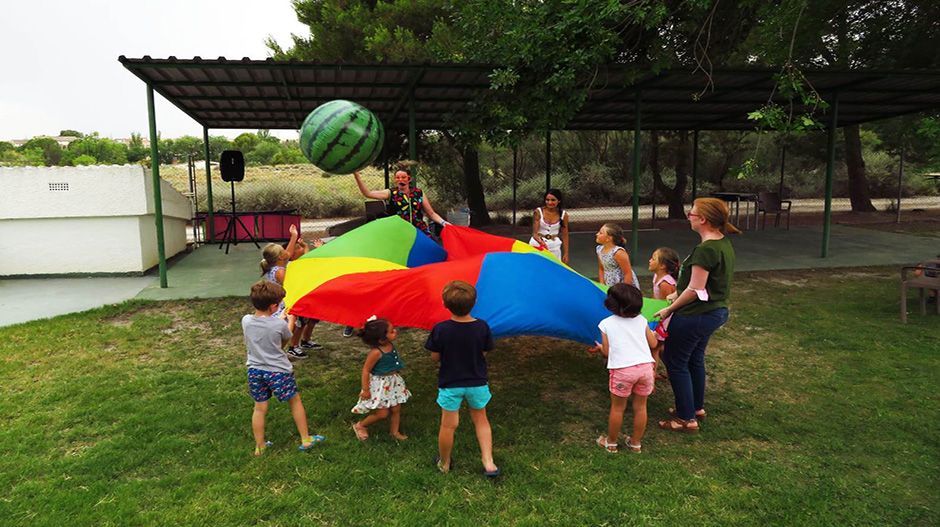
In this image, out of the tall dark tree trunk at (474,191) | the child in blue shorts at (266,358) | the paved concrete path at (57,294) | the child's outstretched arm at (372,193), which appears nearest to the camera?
the child in blue shorts at (266,358)

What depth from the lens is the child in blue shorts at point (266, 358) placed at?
3.40 metres

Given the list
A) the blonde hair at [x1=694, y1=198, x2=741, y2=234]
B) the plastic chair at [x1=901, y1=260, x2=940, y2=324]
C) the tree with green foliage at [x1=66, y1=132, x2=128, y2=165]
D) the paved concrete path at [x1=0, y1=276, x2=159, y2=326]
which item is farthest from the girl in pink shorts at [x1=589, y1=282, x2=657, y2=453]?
the tree with green foliage at [x1=66, y1=132, x2=128, y2=165]

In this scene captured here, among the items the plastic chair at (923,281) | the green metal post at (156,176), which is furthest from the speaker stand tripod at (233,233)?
the plastic chair at (923,281)

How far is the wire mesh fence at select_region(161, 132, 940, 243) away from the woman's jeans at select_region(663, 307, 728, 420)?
13444mm

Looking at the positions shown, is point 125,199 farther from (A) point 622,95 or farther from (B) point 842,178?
(B) point 842,178

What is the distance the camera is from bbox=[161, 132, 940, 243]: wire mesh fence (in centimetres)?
1967

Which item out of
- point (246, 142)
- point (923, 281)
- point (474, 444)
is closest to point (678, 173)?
point (923, 281)

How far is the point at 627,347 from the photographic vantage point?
3.37m

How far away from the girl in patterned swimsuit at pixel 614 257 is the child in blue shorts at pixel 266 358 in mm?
2634

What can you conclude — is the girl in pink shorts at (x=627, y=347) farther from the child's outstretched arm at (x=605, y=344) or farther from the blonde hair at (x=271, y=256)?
the blonde hair at (x=271, y=256)

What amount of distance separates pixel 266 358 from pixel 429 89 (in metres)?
7.32

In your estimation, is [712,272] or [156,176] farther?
[156,176]

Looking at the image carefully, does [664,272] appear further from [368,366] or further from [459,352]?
[368,366]

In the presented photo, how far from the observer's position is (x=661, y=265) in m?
4.19
